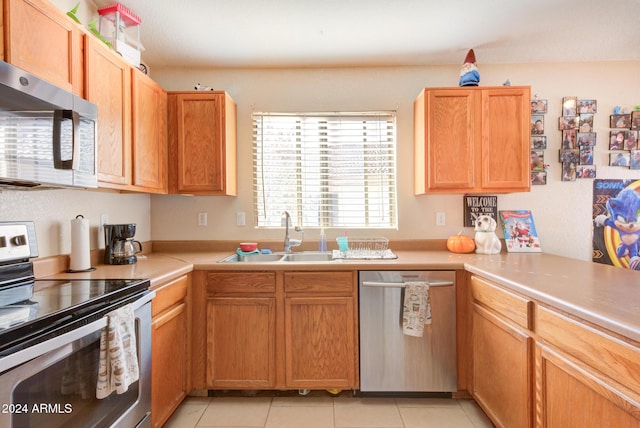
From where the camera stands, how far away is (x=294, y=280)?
205 cm

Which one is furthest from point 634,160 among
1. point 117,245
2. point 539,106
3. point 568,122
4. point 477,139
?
point 117,245

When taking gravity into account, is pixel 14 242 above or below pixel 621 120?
below

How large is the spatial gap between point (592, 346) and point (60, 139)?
2008 millimetres

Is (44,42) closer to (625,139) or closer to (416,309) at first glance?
(416,309)

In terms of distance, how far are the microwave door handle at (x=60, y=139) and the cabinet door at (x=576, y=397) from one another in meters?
2.01

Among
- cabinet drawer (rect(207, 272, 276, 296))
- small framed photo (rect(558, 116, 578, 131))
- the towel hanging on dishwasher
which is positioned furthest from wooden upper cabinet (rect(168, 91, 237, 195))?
small framed photo (rect(558, 116, 578, 131))

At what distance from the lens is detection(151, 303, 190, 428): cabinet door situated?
5.41ft

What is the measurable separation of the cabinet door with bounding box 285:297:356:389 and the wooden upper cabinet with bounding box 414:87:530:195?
1.10 metres

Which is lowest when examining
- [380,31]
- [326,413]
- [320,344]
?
[326,413]

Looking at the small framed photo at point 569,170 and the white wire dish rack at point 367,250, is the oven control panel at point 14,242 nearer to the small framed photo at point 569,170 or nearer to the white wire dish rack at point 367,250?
the white wire dish rack at point 367,250

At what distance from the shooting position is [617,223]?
252 cm

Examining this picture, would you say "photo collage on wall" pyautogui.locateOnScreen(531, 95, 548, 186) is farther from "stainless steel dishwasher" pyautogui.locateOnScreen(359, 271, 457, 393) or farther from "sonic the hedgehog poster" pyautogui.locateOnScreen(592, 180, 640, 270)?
"stainless steel dishwasher" pyautogui.locateOnScreen(359, 271, 457, 393)

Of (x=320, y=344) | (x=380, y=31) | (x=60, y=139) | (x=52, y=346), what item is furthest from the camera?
(x=380, y=31)

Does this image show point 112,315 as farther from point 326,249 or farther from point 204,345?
point 326,249
